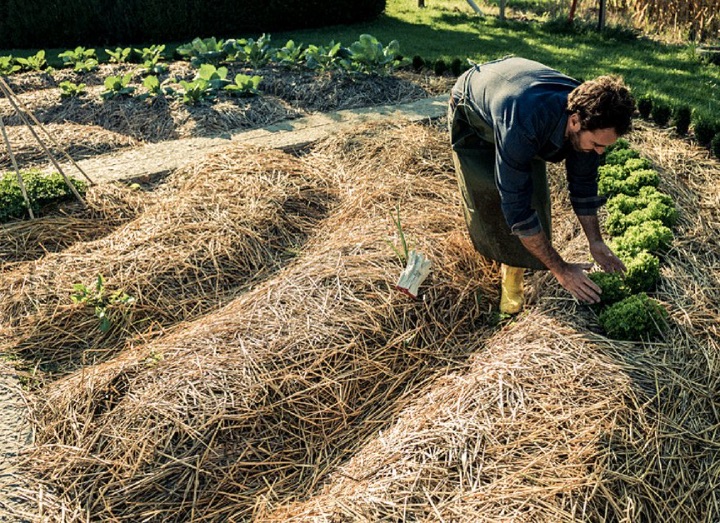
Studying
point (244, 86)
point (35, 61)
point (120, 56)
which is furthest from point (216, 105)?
point (35, 61)

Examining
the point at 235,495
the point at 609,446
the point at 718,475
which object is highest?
the point at 609,446

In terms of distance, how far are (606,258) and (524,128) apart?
3.27ft

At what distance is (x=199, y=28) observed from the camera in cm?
1185

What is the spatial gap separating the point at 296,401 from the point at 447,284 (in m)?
1.19

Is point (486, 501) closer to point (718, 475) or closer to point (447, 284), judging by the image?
point (718, 475)

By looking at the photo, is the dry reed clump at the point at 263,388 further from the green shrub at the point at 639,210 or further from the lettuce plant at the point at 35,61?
the lettuce plant at the point at 35,61

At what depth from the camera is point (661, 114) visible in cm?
545

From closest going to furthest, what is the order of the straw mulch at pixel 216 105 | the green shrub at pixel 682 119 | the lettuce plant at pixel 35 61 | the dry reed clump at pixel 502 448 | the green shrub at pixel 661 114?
the dry reed clump at pixel 502 448 < the green shrub at pixel 682 119 < the green shrub at pixel 661 114 < the straw mulch at pixel 216 105 < the lettuce plant at pixel 35 61

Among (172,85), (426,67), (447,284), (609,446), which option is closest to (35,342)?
(447,284)

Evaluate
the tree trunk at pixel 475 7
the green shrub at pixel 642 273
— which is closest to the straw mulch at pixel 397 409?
the green shrub at pixel 642 273

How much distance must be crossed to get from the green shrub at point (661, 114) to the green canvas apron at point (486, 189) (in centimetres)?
267

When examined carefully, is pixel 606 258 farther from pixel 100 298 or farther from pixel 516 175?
pixel 100 298

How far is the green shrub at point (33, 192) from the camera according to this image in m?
4.62

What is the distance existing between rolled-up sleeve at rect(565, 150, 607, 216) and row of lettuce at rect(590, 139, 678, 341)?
0.37 m
